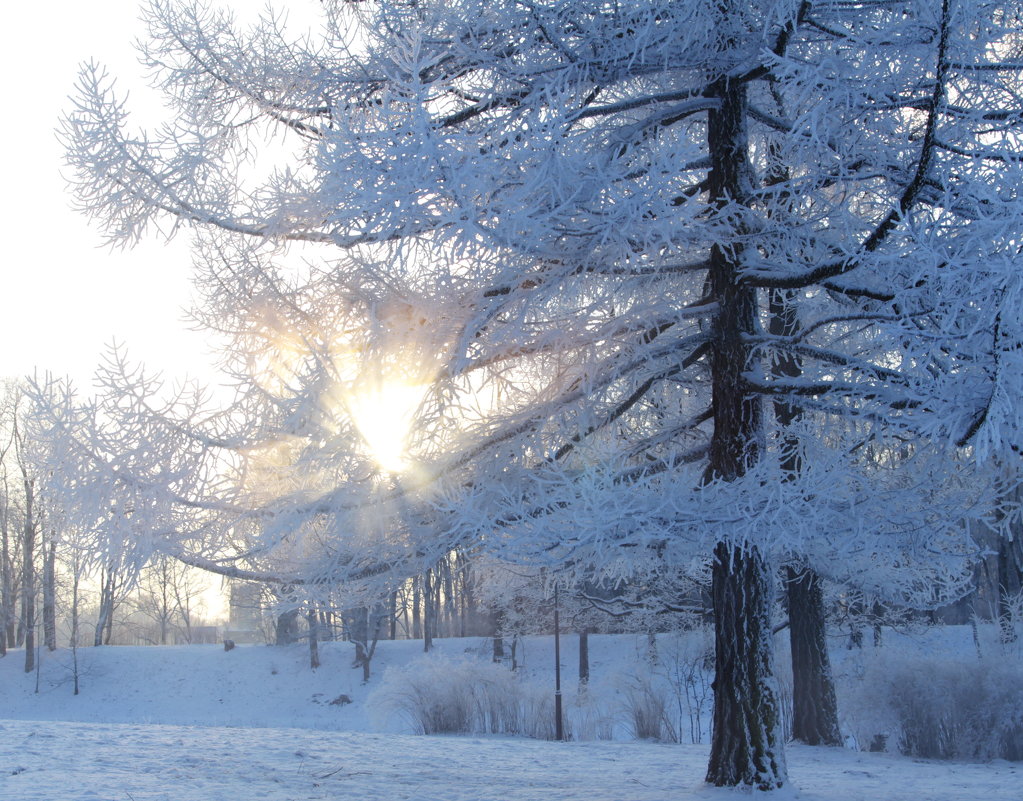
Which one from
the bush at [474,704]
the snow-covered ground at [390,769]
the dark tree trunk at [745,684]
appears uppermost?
the dark tree trunk at [745,684]

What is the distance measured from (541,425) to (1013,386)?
10.6ft

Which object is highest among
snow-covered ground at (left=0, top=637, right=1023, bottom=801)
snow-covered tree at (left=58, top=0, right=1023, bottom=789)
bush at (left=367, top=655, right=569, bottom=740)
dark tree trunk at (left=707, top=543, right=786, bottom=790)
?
snow-covered tree at (left=58, top=0, right=1023, bottom=789)

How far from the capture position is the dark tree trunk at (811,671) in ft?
37.2

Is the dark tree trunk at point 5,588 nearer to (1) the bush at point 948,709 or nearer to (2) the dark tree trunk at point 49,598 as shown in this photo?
(2) the dark tree trunk at point 49,598

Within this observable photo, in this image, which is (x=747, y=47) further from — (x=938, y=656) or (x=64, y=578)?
(x=64, y=578)

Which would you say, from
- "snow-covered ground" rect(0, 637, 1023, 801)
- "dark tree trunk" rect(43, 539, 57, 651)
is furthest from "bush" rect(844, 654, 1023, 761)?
"dark tree trunk" rect(43, 539, 57, 651)

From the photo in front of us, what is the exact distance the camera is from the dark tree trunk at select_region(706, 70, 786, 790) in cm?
609

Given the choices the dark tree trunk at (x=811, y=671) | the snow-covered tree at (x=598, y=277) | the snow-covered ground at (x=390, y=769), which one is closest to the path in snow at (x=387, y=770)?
the snow-covered ground at (x=390, y=769)

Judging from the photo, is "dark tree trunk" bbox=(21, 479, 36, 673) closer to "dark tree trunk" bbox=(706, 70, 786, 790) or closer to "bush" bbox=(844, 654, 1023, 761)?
"bush" bbox=(844, 654, 1023, 761)

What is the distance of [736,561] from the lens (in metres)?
6.26

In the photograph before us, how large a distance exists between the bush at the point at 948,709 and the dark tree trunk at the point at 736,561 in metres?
6.53

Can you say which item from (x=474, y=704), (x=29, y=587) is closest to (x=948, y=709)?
(x=474, y=704)

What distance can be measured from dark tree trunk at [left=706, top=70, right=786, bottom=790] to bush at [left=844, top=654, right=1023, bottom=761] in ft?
21.4

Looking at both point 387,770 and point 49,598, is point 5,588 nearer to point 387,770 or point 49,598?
point 49,598
